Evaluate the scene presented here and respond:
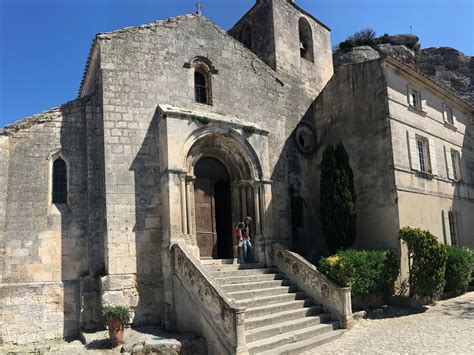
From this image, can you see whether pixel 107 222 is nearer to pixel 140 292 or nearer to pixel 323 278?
pixel 140 292

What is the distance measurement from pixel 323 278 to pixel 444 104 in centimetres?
1150

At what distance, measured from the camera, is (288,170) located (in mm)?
15664

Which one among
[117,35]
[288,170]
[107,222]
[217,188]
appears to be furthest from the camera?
[288,170]

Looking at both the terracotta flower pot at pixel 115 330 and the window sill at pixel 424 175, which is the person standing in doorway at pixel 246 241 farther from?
the window sill at pixel 424 175

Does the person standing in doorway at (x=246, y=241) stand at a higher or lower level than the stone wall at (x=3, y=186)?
A: lower

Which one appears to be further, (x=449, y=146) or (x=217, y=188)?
(x=449, y=146)

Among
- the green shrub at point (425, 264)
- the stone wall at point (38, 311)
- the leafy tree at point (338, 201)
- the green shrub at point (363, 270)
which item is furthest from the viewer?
the leafy tree at point (338, 201)

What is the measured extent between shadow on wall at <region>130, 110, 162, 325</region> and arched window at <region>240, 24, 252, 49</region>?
818 centimetres

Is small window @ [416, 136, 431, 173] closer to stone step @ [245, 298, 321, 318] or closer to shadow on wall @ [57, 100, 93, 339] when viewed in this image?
stone step @ [245, 298, 321, 318]

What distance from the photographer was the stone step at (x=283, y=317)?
970 centimetres

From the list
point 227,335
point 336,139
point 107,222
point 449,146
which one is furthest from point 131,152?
point 449,146

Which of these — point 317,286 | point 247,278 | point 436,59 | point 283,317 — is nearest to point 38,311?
point 247,278

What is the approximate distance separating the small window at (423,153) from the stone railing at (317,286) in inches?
286

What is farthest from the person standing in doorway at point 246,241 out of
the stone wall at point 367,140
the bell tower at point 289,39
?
the bell tower at point 289,39
